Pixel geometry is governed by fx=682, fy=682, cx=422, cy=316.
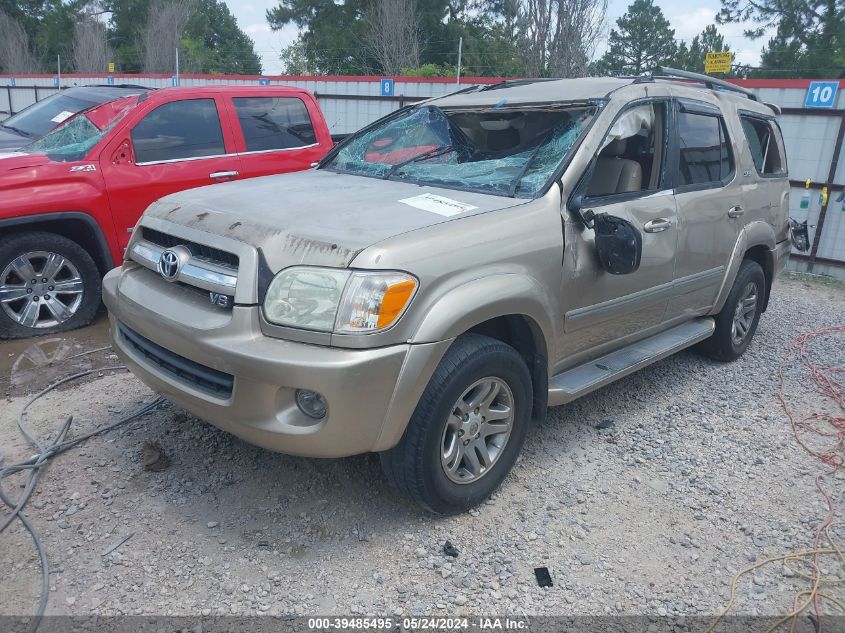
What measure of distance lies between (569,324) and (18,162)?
4.12 m

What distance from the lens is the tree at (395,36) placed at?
21983 millimetres

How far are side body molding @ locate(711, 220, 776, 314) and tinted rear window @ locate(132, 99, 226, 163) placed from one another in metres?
4.10

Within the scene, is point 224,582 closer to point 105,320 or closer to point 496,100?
point 496,100

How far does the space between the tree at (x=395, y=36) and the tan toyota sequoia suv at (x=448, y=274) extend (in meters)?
19.2

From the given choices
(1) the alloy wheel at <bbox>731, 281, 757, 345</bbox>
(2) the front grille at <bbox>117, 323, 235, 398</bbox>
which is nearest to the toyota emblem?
(2) the front grille at <bbox>117, 323, 235, 398</bbox>

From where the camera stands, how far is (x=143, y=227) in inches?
131

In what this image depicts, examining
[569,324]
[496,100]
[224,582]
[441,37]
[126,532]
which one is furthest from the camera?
[441,37]

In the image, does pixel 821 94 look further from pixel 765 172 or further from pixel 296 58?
pixel 296 58

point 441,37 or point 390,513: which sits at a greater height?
point 441,37

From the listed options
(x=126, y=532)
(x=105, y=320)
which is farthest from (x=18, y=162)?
(x=126, y=532)

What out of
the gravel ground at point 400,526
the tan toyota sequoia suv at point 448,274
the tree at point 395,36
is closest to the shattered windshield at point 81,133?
the gravel ground at point 400,526

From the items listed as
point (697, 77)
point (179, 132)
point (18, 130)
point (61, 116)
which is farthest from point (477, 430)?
point (18, 130)

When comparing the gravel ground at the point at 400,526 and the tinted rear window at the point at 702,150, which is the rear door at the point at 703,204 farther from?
the gravel ground at the point at 400,526

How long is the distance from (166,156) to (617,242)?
12.8ft
